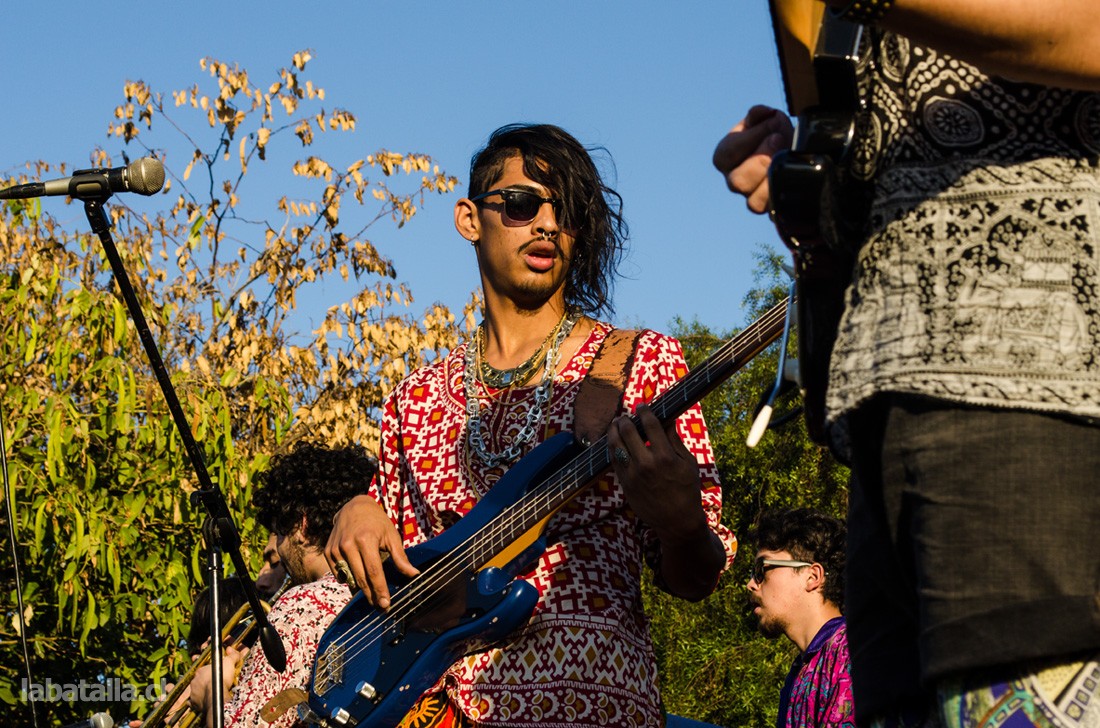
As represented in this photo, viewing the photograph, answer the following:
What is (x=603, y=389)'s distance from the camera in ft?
10.8

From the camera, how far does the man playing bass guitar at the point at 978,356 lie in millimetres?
1375

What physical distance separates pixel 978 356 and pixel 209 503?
2.58 metres

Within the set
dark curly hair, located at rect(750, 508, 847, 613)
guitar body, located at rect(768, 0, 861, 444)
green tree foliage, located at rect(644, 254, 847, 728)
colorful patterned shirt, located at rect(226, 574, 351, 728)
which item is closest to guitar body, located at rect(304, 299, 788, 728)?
colorful patterned shirt, located at rect(226, 574, 351, 728)

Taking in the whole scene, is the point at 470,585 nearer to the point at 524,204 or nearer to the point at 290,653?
the point at 524,204

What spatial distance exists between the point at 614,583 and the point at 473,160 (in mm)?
1415

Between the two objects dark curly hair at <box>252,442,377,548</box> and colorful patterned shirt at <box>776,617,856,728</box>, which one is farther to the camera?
dark curly hair at <box>252,442,377,548</box>

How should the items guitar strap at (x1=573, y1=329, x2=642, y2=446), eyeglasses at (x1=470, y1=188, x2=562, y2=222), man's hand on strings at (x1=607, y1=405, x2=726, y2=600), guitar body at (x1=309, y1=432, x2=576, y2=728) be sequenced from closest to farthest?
1. man's hand on strings at (x1=607, y1=405, x2=726, y2=600)
2. guitar body at (x1=309, y1=432, x2=576, y2=728)
3. guitar strap at (x1=573, y1=329, x2=642, y2=446)
4. eyeglasses at (x1=470, y1=188, x2=562, y2=222)

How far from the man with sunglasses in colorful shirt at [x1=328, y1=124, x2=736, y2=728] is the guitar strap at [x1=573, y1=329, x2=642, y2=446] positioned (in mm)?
19

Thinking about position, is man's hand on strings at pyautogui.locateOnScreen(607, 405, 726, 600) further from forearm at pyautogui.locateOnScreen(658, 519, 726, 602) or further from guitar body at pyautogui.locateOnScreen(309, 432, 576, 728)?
guitar body at pyautogui.locateOnScreen(309, 432, 576, 728)

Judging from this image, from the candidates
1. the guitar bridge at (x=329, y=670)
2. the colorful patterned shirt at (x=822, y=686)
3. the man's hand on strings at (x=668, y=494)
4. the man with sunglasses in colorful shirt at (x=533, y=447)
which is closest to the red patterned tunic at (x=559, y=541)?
the man with sunglasses in colorful shirt at (x=533, y=447)

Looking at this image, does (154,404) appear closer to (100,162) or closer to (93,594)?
(93,594)

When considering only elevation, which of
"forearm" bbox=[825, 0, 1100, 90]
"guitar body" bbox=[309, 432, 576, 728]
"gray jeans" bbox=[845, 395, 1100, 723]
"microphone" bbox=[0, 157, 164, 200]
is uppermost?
"microphone" bbox=[0, 157, 164, 200]

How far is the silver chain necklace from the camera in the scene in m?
3.30

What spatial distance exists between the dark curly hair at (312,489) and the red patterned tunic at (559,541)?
1.86m
